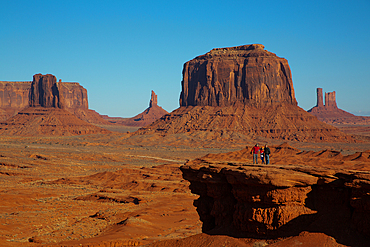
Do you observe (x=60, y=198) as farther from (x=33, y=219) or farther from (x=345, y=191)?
(x=345, y=191)

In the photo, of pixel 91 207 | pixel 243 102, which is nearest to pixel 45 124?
pixel 243 102

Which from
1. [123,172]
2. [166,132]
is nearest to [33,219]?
[123,172]

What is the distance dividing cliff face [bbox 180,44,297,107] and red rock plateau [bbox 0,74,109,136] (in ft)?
158

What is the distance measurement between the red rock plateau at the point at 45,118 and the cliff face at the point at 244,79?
48219 mm

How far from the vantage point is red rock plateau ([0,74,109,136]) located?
135250mm

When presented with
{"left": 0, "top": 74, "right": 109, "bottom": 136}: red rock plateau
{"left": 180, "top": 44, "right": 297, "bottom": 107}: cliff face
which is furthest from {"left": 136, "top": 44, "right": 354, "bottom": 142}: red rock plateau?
{"left": 0, "top": 74, "right": 109, "bottom": 136}: red rock plateau

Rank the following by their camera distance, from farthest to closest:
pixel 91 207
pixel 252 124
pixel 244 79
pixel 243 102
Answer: pixel 243 102, pixel 244 79, pixel 252 124, pixel 91 207

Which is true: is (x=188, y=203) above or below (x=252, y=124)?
below

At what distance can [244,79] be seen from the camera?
117750 mm

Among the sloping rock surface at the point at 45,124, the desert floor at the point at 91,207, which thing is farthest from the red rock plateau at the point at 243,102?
the desert floor at the point at 91,207

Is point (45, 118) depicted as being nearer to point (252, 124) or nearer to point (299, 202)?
point (252, 124)

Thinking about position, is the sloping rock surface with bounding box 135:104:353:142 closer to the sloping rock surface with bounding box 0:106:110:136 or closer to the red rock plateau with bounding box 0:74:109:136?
the sloping rock surface with bounding box 0:106:110:136

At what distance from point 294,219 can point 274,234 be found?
0.84 metres

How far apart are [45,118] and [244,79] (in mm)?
76131
